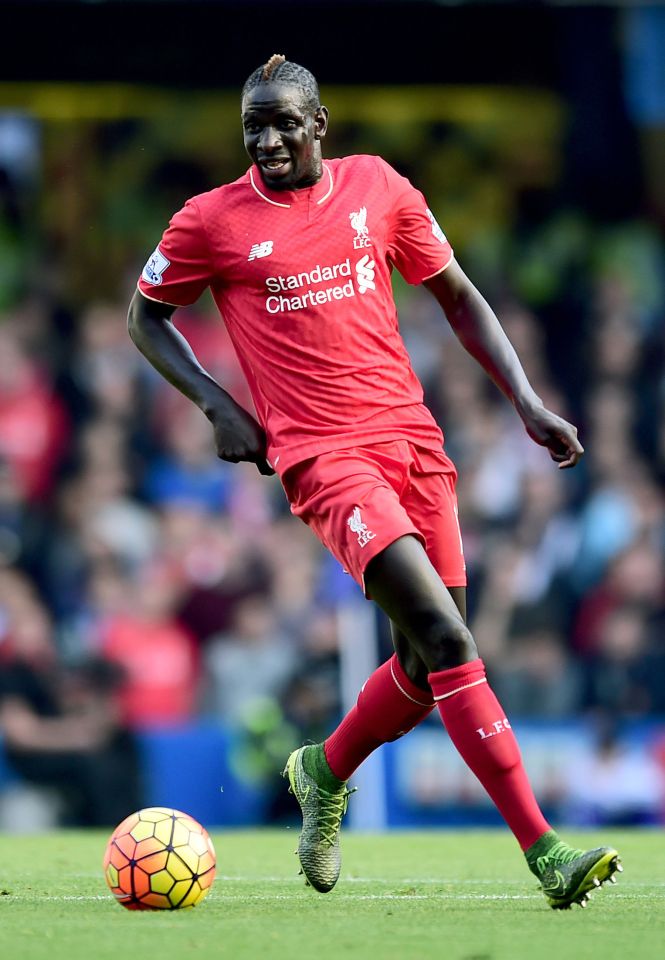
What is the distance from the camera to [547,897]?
511cm

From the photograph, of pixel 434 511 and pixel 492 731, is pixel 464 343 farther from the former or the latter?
pixel 492 731

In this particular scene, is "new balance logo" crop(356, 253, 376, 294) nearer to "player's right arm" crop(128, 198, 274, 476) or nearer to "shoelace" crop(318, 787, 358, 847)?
"player's right arm" crop(128, 198, 274, 476)

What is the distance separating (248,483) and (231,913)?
779cm

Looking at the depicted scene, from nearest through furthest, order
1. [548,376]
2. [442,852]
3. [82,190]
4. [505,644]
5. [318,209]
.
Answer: [318,209]
[442,852]
[505,644]
[548,376]
[82,190]

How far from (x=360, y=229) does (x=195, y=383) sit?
74 cm

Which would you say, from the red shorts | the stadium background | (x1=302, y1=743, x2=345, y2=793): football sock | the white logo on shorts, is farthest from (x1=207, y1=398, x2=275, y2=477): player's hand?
the stadium background

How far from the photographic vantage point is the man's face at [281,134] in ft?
18.2

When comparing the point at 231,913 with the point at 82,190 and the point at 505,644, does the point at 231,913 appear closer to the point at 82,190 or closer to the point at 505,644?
the point at 505,644

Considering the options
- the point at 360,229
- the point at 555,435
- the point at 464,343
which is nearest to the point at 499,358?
the point at 464,343

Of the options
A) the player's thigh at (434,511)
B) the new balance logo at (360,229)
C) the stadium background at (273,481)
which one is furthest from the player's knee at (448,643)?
the stadium background at (273,481)

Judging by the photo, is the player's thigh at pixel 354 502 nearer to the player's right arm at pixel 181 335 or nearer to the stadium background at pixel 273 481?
the player's right arm at pixel 181 335

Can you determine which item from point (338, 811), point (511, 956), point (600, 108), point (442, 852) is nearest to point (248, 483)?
point (600, 108)

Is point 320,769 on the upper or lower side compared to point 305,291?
lower

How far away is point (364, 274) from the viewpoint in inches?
224
